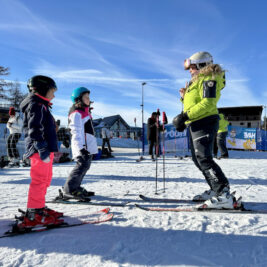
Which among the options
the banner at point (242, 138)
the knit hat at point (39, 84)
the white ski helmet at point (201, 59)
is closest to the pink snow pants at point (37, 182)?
the knit hat at point (39, 84)

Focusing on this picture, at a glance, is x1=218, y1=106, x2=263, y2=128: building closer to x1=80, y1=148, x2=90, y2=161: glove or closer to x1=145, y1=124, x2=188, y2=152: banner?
x1=145, y1=124, x2=188, y2=152: banner

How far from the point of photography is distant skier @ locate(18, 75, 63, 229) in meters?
2.22

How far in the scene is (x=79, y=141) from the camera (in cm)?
327

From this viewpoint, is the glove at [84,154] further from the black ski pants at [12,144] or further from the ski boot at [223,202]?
the black ski pants at [12,144]

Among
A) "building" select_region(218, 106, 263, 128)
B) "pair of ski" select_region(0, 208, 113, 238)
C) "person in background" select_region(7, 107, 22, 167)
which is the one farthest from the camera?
"building" select_region(218, 106, 263, 128)

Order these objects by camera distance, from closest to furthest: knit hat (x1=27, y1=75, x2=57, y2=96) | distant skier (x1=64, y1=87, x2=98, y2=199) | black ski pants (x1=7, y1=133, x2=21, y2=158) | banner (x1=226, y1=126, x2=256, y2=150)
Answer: knit hat (x1=27, y1=75, x2=57, y2=96) → distant skier (x1=64, y1=87, x2=98, y2=199) → black ski pants (x1=7, y1=133, x2=21, y2=158) → banner (x1=226, y1=126, x2=256, y2=150)

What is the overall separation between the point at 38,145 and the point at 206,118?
6.76ft

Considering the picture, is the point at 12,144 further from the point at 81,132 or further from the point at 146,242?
the point at 146,242

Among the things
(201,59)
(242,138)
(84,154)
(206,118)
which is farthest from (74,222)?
(242,138)

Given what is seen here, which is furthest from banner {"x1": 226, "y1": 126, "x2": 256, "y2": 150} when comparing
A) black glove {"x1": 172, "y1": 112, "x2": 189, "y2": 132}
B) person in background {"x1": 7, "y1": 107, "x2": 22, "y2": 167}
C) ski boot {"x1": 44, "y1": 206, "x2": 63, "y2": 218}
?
ski boot {"x1": 44, "y1": 206, "x2": 63, "y2": 218}

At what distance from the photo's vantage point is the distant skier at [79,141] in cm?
327

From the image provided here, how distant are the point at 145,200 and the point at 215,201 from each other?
1.06 metres

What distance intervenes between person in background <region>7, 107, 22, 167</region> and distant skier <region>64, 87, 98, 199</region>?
4.98 m

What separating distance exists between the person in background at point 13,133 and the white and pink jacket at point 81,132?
4.99 meters
